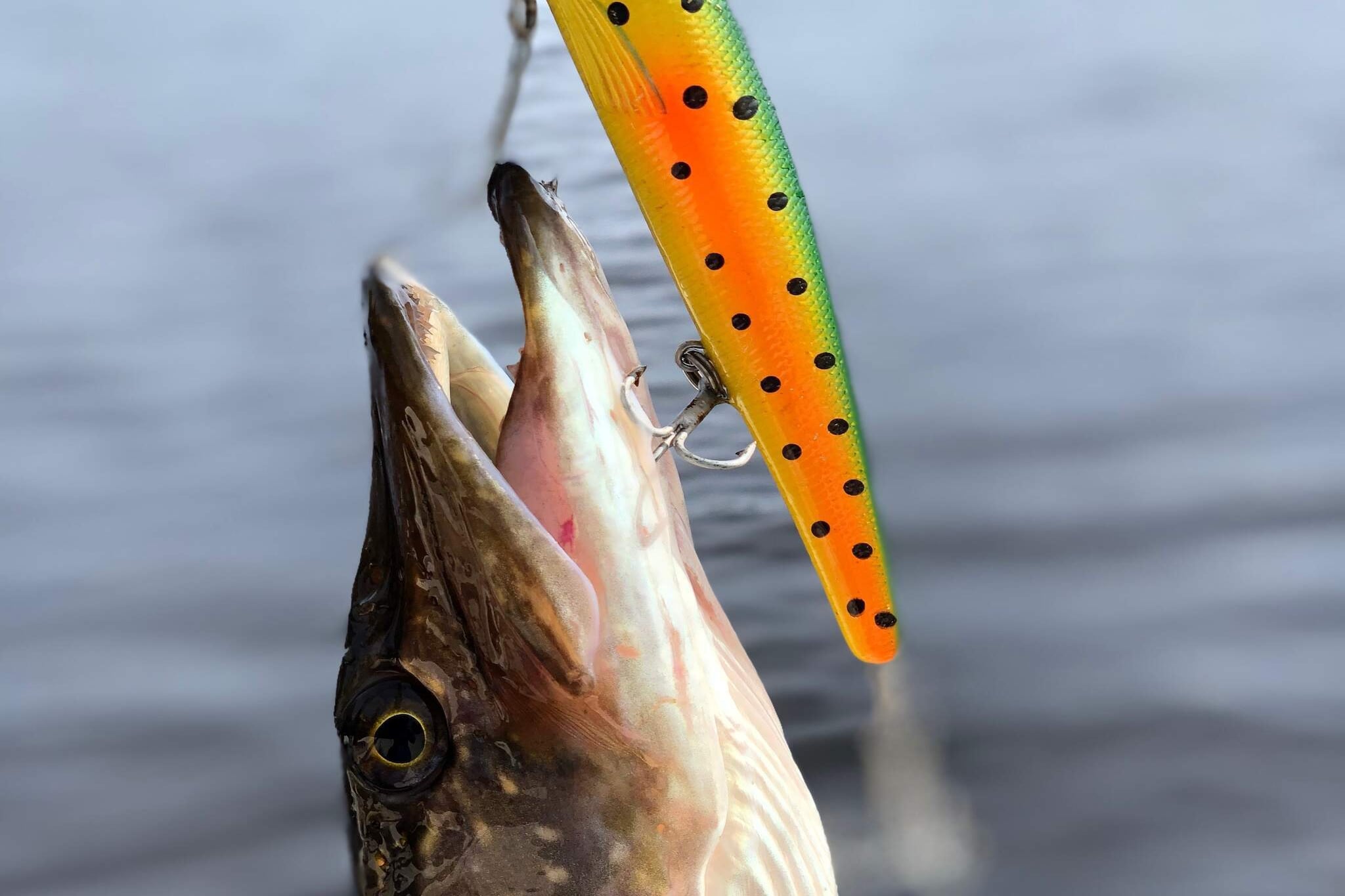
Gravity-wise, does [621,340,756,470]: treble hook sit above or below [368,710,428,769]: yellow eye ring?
above

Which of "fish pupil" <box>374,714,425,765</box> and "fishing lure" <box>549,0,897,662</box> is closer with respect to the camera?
"fishing lure" <box>549,0,897,662</box>

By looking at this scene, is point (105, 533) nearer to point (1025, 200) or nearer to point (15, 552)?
point (15, 552)

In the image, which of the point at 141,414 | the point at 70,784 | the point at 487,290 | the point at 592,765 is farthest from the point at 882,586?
the point at 141,414

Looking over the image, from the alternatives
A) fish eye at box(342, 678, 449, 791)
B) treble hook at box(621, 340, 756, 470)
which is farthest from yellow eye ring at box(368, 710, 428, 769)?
treble hook at box(621, 340, 756, 470)

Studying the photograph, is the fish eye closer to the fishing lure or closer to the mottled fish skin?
the mottled fish skin

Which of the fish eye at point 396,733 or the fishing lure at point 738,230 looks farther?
the fish eye at point 396,733

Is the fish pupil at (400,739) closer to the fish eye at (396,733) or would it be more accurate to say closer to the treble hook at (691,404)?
the fish eye at (396,733)

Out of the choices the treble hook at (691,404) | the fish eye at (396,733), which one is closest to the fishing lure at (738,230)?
the treble hook at (691,404)
